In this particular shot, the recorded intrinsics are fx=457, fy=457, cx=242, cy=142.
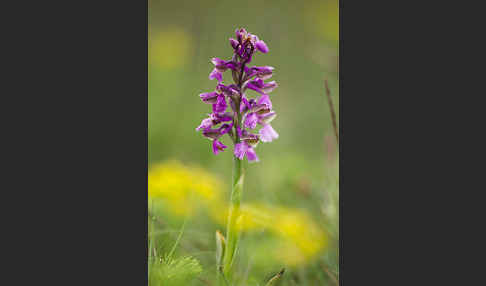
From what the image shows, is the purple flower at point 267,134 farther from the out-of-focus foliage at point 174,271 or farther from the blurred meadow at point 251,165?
the out-of-focus foliage at point 174,271

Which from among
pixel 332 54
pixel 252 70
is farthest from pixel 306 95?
pixel 252 70

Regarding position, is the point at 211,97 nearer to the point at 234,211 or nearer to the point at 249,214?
the point at 234,211

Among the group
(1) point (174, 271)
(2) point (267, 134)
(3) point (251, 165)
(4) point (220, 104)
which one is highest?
(4) point (220, 104)

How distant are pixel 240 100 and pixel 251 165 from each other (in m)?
3.14

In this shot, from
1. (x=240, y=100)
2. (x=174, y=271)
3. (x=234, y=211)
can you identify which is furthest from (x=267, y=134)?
(x=174, y=271)

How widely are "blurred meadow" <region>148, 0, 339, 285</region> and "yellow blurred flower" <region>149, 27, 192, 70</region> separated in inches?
0.8

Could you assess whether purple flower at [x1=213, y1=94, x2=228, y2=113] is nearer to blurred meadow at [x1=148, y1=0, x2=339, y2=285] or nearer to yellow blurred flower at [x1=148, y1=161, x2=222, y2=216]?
blurred meadow at [x1=148, y1=0, x2=339, y2=285]

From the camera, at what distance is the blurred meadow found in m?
3.91

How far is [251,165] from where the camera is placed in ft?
20.3

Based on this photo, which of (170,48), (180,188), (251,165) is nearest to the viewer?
(180,188)

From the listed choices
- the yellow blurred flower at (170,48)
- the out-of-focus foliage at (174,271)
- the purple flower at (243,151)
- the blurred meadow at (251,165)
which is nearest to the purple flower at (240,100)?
the purple flower at (243,151)

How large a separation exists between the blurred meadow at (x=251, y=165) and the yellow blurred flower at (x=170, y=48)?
0.06 feet

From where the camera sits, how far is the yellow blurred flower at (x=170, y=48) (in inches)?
178
